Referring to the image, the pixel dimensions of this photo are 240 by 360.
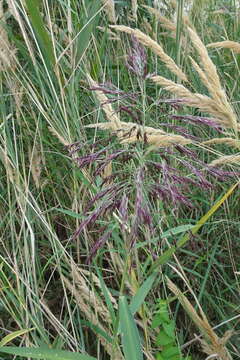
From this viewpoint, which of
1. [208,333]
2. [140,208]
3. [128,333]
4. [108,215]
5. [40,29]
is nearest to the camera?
[140,208]

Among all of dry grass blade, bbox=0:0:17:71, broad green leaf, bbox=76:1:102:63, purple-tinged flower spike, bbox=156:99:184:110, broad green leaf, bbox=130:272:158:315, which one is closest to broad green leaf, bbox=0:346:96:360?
broad green leaf, bbox=130:272:158:315

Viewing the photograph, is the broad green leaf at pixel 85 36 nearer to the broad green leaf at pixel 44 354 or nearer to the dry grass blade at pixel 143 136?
the dry grass blade at pixel 143 136

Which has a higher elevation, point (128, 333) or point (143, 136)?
point (143, 136)

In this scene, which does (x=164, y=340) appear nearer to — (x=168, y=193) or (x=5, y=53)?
(x=168, y=193)

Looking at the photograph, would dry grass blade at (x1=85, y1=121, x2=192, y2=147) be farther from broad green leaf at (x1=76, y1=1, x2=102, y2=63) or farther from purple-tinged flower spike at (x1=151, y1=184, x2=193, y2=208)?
broad green leaf at (x1=76, y1=1, x2=102, y2=63)

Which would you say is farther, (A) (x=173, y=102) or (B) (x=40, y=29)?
(B) (x=40, y=29)

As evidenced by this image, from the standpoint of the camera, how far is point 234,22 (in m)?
2.13

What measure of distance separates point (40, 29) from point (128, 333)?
0.82 metres

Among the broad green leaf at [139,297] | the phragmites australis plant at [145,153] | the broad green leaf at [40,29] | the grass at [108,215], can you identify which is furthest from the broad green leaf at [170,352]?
the broad green leaf at [40,29]

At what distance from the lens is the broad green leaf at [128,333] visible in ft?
3.20

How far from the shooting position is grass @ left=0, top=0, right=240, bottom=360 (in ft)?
3.47

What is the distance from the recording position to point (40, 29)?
4.72 feet

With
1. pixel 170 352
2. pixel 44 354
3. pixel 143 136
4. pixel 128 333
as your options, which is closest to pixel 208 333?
pixel 170 352

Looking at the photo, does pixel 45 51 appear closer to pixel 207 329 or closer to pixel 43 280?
pixel 43 280
